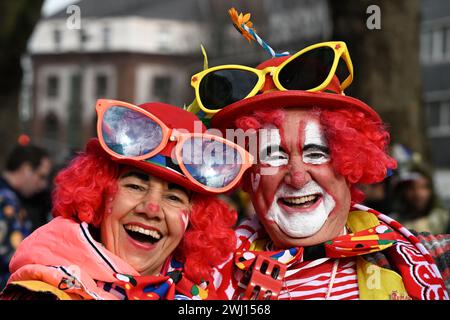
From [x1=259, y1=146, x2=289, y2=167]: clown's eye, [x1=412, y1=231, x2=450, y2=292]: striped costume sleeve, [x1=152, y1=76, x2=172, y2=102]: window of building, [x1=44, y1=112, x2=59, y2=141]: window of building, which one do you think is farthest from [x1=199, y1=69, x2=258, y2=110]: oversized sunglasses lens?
[x1=44, y1=112, x2=59, y2=141]: window of building

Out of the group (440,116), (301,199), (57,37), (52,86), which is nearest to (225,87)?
(301,199)

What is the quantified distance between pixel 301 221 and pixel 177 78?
124ft

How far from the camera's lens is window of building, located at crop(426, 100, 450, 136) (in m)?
25.4

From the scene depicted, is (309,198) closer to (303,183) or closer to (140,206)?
(303,183)

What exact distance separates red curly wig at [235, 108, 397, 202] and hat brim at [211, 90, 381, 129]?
0.02 m

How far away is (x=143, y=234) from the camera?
313cm

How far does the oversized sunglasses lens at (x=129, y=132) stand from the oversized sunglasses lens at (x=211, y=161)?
0.43ft

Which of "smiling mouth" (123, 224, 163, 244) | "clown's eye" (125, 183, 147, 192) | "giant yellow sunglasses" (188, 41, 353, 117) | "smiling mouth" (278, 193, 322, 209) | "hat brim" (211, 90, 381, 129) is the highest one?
"giant yellow sunglasses" (188, 41, 353, 117)

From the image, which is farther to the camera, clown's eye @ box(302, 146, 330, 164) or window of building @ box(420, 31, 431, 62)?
window of building @ box(420, 31, 431, 62)

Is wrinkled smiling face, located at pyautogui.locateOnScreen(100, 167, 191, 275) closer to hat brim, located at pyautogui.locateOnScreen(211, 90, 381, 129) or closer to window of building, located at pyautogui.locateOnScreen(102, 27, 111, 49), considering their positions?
hat brim, located at pyautogui.locateOnScreen(211, 90, 381, 129)

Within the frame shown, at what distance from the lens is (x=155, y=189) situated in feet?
10.2

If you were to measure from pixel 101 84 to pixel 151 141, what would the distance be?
39.2m

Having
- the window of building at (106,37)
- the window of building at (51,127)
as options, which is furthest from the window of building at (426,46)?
the window of building at (51,127)
